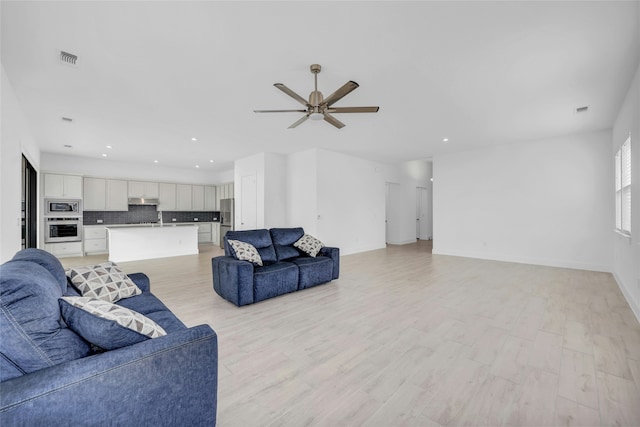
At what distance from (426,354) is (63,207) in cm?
905

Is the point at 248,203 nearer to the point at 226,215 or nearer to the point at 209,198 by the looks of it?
the point at 226,215

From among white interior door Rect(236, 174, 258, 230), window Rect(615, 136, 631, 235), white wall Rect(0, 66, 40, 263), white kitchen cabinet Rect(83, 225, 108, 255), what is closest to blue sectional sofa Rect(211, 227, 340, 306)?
white wall Rect(0, 66, 40, 263)

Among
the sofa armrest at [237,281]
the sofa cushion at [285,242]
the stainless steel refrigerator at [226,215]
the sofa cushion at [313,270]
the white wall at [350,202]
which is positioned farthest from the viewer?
the stainless steel refrigerator at [226,215]

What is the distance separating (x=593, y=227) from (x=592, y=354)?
435 cm

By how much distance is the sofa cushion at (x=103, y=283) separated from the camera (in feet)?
7.20

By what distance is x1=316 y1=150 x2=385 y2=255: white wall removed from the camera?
6.66 meters

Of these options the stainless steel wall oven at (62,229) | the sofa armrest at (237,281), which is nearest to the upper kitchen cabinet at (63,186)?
the stainless steel wall oven at (62,229)

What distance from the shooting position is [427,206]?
10859 mm

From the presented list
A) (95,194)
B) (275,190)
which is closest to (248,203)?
(275,190)

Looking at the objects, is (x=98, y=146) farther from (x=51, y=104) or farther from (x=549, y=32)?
(x=549, y=32)

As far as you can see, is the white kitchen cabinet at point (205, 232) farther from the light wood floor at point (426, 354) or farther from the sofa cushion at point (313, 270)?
the sofa cushion at point (313, 270)

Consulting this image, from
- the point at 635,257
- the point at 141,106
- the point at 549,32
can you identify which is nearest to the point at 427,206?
the point at 635,257

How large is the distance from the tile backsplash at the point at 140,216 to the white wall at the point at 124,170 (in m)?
1.05

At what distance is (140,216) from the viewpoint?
28.4 ft
